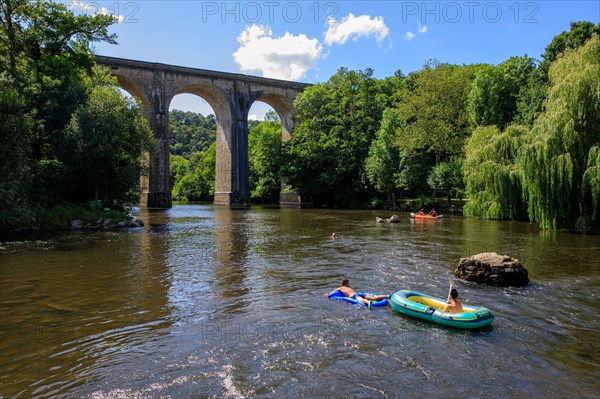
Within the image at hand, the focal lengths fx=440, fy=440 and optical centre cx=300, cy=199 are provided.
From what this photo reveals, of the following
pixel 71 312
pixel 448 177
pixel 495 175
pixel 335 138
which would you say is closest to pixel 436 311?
pixel 71 312

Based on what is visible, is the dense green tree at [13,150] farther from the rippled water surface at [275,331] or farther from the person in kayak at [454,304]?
the person in kayak at [454,304]

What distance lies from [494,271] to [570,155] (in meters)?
11.5

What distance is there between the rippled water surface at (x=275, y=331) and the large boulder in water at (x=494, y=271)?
1.29 ft

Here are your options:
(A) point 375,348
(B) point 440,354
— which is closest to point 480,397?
(B) point 440,354

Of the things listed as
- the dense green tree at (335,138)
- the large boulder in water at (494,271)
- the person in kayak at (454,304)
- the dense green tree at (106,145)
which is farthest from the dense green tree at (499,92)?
the person in kayak at (454,304)

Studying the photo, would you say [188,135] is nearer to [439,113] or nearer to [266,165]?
[266,165]

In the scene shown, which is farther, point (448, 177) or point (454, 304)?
point (448, 177)

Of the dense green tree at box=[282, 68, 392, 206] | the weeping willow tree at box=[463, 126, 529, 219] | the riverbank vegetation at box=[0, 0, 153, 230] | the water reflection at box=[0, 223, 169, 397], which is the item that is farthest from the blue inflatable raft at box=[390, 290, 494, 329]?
the dense green tree at box=[282, 68, 392, 206]

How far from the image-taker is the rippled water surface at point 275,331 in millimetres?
5703

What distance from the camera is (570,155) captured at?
756 inches

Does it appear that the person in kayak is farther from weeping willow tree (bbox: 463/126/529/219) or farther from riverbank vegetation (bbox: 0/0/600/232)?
weeping willow tree (bbox: 463/126/529/219)

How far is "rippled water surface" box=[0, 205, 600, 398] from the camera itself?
5703 millimetres

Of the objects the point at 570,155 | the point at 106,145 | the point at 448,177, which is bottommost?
the point at 448,177

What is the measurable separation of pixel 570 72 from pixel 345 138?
2974 cm
